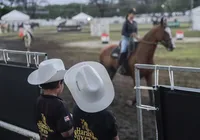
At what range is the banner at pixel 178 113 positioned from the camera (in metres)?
3.40

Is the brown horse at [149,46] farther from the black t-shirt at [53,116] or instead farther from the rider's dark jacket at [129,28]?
the black t-shirt at [53,116]

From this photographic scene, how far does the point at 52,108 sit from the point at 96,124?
0.49m

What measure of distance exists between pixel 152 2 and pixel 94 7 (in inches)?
559

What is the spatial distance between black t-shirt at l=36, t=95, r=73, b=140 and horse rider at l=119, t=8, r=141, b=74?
269 inches

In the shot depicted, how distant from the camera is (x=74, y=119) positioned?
3.17 m

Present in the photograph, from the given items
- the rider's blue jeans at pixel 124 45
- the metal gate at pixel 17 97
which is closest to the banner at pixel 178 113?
the metal gate at pixel 17 97

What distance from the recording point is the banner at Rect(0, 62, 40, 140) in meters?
5.16

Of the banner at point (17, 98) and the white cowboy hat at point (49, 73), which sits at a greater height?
the white cowboy hat at point (49, 73)

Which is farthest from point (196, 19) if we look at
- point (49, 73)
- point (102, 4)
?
point (49, 73)

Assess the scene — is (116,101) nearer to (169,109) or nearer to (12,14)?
(169,109)

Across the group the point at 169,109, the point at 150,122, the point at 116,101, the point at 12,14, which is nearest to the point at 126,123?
the point at 150,122

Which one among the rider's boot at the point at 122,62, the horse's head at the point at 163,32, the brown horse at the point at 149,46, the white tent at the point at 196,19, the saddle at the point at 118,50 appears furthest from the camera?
the white tent at the point at 196,19

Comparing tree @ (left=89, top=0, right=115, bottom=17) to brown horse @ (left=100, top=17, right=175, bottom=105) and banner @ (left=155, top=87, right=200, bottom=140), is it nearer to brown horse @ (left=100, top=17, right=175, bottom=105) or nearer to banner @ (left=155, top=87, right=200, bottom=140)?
brown horse @ (left=100, top=17, right=175, bottom=105)

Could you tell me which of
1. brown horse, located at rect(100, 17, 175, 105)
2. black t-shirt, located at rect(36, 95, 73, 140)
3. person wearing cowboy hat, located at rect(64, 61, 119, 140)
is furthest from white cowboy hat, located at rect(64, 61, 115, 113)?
brown horse, located at rect(100, 17, 175, 105)
